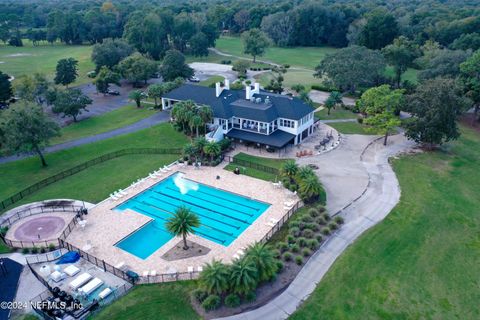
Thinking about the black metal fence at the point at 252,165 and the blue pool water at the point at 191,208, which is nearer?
the blue pool water at the point at 191,208

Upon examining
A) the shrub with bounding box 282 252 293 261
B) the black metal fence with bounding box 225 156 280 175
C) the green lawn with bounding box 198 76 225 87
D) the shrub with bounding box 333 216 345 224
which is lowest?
the shrub with bounding box 282 252 293 261

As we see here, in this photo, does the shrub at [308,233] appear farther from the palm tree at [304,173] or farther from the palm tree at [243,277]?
the palm tree at [243,277]

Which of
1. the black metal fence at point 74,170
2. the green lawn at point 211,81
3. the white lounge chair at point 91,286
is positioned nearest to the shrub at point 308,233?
the white lounge chair at point 91,286

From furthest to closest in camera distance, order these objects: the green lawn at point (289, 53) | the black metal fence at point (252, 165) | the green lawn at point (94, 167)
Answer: the green lawn at point (289, 53) → the black metal fence at point (252, 165) → the green lawn at point (94, 167)

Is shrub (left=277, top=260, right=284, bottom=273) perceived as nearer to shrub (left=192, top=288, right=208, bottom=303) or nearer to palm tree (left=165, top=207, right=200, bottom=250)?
shrub (left=192, top=288, right=208, bottom=303)

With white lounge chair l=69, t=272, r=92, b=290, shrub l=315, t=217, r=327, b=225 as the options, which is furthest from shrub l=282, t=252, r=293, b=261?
white lounge chair l=69, t=272, r=92, b=290

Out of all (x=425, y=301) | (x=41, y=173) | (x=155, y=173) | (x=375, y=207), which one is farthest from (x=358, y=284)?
(x=41, y=173)

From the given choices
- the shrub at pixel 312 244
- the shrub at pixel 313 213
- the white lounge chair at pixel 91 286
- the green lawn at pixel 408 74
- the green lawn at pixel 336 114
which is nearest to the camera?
the white lounge chair at pixel 91 286
